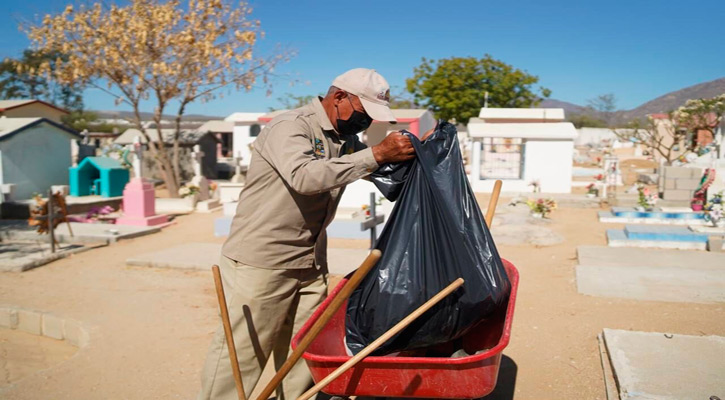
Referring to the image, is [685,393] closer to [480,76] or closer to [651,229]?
[651,229]

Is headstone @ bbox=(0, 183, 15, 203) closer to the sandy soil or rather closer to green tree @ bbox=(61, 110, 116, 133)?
the sandy soil

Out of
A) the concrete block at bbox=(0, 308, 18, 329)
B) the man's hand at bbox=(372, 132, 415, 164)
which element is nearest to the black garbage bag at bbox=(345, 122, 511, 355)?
the man's hand at bbox=(372, 132, 415, 164)

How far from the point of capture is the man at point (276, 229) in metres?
2.28

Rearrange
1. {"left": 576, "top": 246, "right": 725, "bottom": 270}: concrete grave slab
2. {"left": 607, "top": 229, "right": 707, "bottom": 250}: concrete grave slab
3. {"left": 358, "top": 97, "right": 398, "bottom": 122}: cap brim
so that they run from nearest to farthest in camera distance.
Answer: {"left": 358, "top": 97, "right": 398, "bottom": 122}: cap brim < {"left": 576, "top": 246, "right": 725, "bottom": 270}: concrete grave slab < {"left": 607, "top": 229, "right": 707, "bottom": 250}: concrete grave slab

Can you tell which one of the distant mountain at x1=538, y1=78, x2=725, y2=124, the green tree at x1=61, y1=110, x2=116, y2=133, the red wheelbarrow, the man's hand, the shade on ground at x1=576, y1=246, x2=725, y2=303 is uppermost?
the distant mountain at x1=538, y1=78, x2=725, y2=124

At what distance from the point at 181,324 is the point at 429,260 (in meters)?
3.10

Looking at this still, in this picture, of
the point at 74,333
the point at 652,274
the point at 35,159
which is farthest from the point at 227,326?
the point at 35,159

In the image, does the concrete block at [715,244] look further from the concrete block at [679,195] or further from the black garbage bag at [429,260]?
the black garbage bag at [429,260]

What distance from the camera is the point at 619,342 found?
3529 mm

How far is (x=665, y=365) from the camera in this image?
312 cm

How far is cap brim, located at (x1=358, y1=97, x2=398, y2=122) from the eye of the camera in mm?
2227

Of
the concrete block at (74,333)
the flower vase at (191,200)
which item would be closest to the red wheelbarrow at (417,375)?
the concrete block at (74,333)

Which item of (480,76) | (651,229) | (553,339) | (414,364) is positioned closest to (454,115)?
(480,76)

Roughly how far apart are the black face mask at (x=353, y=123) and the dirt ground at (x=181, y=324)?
1766 millimetres
